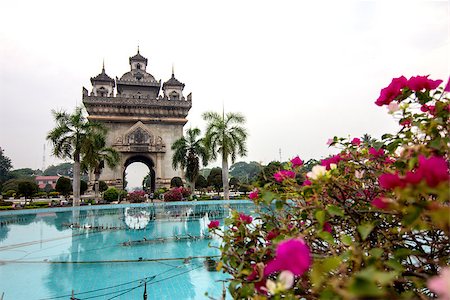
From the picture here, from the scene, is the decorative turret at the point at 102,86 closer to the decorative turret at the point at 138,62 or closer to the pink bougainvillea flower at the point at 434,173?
the decorative turret at the point at 138,62

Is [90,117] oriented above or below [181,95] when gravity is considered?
below

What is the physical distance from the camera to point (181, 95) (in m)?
36.0

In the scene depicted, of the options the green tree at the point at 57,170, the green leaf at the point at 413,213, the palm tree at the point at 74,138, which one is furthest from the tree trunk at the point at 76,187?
the green tree at the point at 57,170

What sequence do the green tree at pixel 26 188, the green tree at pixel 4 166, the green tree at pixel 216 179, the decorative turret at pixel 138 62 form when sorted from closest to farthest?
the green tree at pixel 26 188 < the green tree at pixel 216 179 < the decorative turret at pixel 138 62 < the green tree at pixel 4 166

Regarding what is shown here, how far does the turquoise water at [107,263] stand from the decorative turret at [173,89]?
2451cm

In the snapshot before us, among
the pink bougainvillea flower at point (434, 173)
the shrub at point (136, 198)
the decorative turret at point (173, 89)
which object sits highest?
the decorative turret at point (173, 89)

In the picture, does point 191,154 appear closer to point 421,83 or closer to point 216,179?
point 216,179

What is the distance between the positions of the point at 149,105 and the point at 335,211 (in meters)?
33.2

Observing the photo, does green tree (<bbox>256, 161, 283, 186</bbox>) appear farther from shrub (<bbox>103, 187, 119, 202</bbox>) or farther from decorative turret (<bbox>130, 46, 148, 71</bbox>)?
decorative turret (<bbox>130, 46, 148, 71</bbox>)

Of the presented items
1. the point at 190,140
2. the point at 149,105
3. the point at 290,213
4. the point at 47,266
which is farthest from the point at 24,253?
the point at 149,105

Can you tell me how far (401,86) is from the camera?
Answer: 1.55m

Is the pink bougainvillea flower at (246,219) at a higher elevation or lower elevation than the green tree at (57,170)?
lower

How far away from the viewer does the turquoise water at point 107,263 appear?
19.4 ft

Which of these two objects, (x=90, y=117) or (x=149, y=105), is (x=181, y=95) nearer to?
(x=149, y=105)
